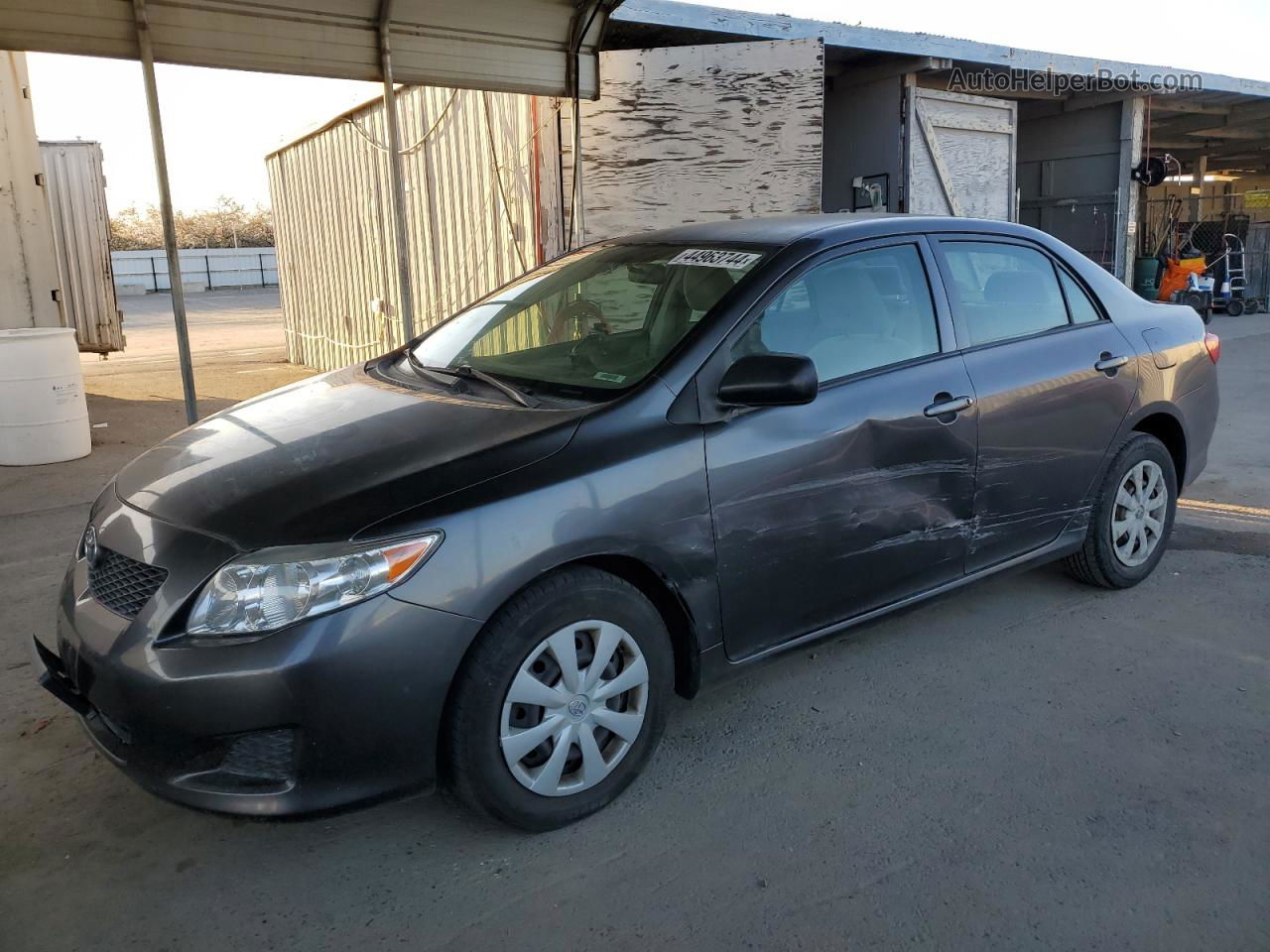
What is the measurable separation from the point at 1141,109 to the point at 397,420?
1418cm

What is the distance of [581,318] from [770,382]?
3.43ft

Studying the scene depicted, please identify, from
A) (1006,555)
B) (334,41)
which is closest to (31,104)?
(334,41)

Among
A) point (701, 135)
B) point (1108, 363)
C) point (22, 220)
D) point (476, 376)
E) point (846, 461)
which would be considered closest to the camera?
point (846, 461)

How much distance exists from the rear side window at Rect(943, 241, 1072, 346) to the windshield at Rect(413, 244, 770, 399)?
35.5 inches

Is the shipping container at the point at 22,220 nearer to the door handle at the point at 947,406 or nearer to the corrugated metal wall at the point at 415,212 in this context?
the corrugated metal wall at the point at 415,212

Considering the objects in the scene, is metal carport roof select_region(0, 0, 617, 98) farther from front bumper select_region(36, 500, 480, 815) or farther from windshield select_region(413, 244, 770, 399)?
front bumper select_region(36, 500, 480, 815)

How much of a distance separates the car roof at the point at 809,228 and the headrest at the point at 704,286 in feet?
0.65

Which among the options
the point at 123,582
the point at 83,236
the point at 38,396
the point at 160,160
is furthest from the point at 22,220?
the point at 123,582

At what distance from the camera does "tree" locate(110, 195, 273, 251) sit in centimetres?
5528

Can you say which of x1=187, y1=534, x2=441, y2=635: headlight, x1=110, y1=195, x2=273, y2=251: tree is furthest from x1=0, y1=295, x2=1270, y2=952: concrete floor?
x1=110, y1=195, x2=273, y2=251: tree

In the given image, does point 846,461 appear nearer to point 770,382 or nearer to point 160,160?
point 770,382

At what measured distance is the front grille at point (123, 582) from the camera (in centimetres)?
255

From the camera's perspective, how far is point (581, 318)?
370 centimetres

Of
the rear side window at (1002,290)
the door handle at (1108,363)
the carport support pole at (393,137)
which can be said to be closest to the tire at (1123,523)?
the door handle at (1108,363)
